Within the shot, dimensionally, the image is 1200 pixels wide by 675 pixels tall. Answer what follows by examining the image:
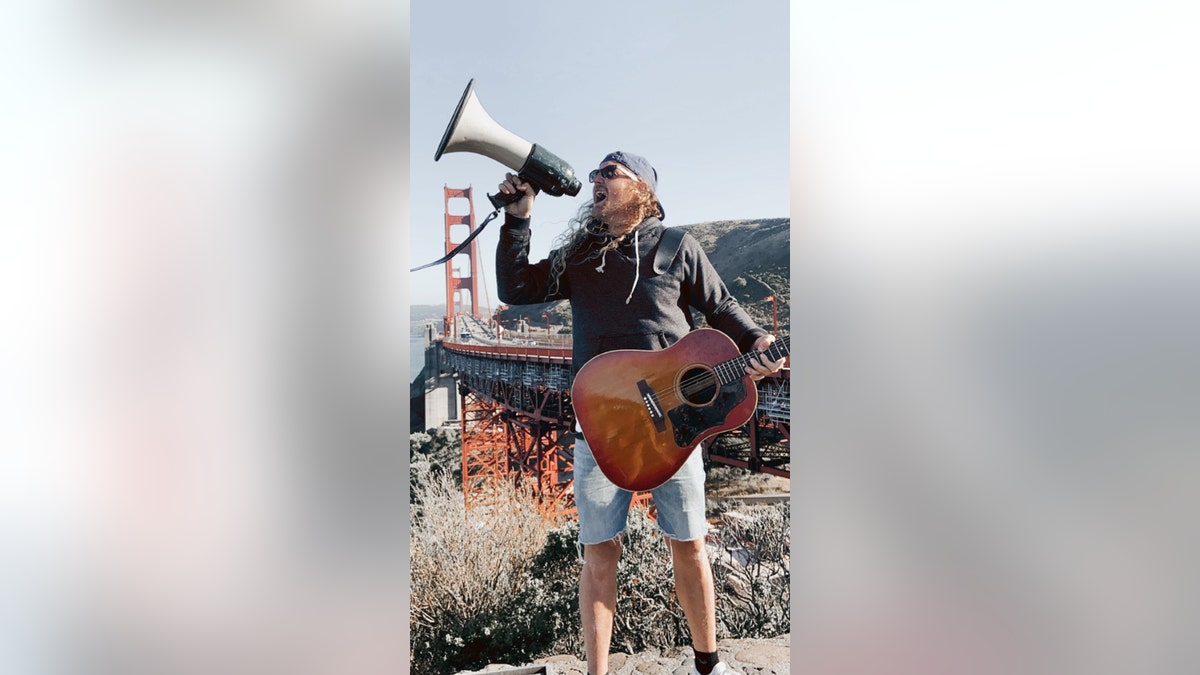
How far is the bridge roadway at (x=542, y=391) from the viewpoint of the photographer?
6.97 feet

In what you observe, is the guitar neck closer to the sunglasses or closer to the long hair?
the long hair

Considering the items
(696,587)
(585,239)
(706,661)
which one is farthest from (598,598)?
(585,239)

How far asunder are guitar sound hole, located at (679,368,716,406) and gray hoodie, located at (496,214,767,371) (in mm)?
143

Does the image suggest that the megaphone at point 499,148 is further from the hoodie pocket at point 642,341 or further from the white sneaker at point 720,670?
the white sneaker at point 720,670

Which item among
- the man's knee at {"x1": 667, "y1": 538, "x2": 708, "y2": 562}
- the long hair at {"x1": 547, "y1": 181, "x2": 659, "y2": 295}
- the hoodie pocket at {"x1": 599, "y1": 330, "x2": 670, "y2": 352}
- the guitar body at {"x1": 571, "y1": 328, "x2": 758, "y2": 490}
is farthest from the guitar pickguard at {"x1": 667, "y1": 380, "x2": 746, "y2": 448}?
the long hair at {"x1": 547, "y1": 181, "x2": 659, "y2": 295}

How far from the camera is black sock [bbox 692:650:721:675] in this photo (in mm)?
2158

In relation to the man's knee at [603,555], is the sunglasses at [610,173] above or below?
above

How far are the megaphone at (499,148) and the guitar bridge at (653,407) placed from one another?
31.0 inches

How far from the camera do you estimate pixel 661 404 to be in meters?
2.05

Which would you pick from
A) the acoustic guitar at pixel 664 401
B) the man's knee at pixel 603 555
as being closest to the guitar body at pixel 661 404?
the acoustic guitar at pixel 664 401
